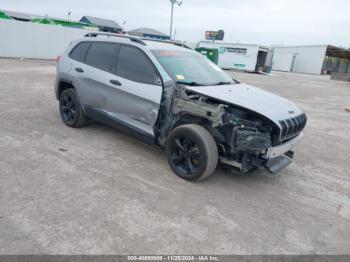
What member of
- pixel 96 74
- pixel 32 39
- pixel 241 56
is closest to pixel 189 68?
pixel 96 74

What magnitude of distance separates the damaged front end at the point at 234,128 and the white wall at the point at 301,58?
50.1 m

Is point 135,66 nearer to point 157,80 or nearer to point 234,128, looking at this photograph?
point 157,80

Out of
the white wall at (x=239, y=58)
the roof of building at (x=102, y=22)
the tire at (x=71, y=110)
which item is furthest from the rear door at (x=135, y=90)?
the roof of building at (x=102, y=22)

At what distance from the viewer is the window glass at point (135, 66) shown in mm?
4426

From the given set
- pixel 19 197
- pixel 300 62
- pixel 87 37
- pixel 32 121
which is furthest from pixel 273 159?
pixel 300 62

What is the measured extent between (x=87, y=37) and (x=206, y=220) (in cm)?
421

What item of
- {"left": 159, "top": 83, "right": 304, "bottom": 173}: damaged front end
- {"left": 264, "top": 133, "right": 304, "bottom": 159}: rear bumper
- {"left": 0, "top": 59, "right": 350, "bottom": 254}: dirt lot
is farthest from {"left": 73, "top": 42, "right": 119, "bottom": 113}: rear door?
{"left": 264, "top": 133, "right": 304, "bottom": 159}: rear bumper

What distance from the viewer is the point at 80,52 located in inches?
222

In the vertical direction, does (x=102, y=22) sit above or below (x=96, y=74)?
above

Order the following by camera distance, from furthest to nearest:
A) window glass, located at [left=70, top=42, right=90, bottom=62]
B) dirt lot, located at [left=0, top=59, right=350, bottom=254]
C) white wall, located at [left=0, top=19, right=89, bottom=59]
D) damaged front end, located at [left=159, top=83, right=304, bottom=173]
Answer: white wall, located at [left=0, top=19, right=89, bottom=59]
window glass, located at [left=70, top=42, right=90, bottom=62]
damaged front end, located at [left=159, top=83, right=304, bottom=173]
dirt lot, located at [left=0, top=59, right=350, bottom=254]

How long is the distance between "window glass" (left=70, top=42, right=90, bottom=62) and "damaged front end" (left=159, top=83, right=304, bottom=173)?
2317mm

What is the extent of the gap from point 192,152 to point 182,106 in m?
0.64

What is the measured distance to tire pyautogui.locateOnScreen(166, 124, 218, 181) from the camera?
3.80 m

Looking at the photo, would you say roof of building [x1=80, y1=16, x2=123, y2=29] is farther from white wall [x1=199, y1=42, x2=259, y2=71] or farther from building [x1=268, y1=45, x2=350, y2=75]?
building [x1=268, y1=45, x2=350, y2=75]
